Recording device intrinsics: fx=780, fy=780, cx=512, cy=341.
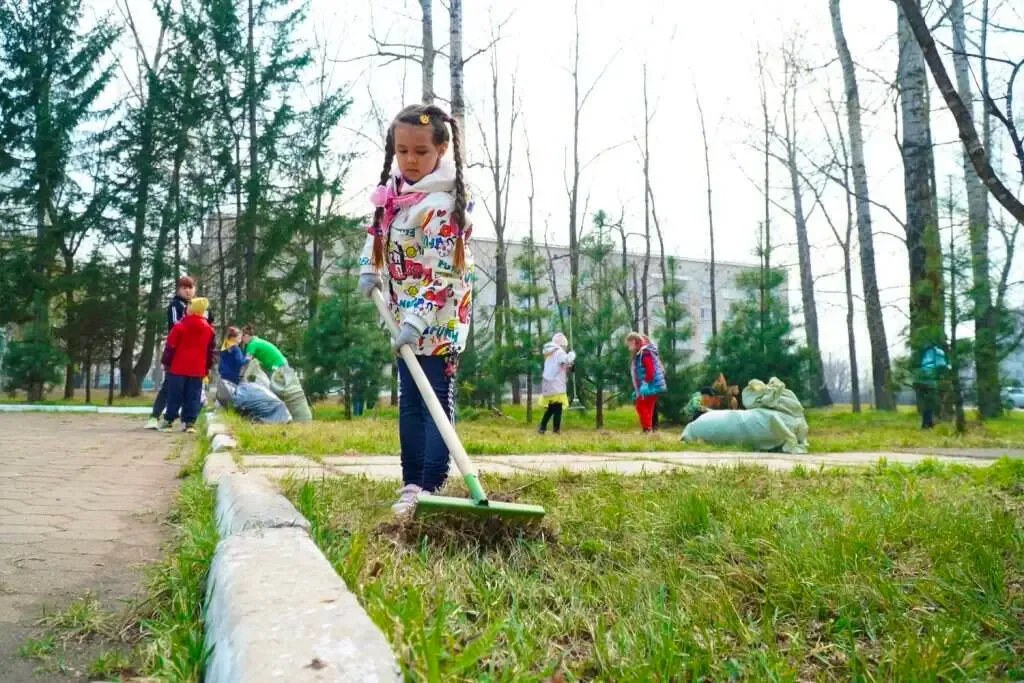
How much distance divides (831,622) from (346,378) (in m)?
14.9

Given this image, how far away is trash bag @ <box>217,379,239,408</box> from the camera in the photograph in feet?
33.1

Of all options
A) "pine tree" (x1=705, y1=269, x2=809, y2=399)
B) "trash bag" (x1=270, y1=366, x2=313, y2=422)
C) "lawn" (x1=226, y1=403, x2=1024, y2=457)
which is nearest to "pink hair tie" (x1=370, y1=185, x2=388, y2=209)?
"lawn" (x1=226, y1=403, x2=1024, y2=457)

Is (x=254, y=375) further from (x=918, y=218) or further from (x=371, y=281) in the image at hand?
(x=918, y=218)

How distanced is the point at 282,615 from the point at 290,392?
957cm

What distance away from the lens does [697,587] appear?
74.5 inches

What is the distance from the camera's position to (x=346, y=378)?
16.0 meters

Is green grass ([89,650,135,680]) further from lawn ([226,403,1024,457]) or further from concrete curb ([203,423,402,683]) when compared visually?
lawn ([226,403,1024,457])

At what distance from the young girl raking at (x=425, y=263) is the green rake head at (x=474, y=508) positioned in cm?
62

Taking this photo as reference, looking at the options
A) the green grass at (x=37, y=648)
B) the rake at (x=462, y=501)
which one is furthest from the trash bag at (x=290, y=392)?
the green grass at (x=37, y=648)

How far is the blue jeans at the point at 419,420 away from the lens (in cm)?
305

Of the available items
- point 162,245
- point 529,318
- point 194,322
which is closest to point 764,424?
point 194,322

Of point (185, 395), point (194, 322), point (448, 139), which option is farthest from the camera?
point (185, 395)

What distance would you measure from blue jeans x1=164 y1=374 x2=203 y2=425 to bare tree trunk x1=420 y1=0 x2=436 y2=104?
739cm

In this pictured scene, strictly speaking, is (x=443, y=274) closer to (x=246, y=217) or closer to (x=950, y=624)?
(x=950, y=624)
